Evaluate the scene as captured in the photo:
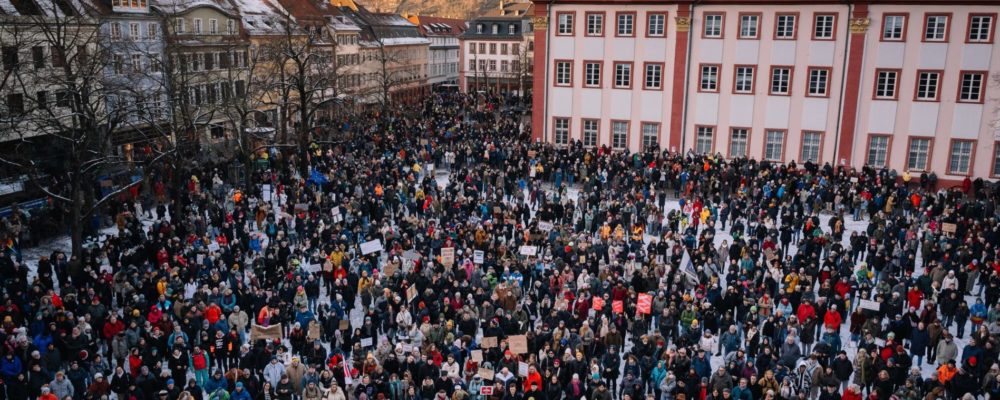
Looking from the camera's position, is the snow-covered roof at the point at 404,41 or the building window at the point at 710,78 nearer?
the building window at the point at 710,78

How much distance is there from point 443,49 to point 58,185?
65653 mm

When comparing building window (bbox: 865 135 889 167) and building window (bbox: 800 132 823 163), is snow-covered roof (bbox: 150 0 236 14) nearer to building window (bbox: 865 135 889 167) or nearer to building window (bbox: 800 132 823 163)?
building window (bbox: 800 132 823 163)

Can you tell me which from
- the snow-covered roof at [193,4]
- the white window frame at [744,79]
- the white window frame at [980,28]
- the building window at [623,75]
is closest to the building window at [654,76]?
the building window at [623,75]

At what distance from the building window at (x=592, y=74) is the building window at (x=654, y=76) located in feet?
8.25

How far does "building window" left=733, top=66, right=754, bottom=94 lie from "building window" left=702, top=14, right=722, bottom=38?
76.6 inches

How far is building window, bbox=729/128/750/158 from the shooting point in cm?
3834

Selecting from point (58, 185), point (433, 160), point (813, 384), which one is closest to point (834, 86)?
point (433, 160)

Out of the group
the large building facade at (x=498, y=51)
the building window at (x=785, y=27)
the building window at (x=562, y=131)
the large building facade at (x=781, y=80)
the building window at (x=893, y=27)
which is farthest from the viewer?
the large building facade at (x=498, y=51)

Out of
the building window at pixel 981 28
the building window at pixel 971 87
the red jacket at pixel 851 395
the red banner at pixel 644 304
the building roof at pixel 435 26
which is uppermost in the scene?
the building roof at pixel 435 26

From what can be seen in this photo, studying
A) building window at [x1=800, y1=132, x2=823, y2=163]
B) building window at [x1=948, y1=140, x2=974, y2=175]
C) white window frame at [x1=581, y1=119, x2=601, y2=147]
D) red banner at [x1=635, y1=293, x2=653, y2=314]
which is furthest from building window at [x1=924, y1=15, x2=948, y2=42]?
red banner at [x1=635, y1=293, x2=653, y2=314]

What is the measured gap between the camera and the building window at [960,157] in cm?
3456

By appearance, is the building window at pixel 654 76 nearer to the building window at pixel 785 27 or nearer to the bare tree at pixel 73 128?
the building window at pixel 785 27

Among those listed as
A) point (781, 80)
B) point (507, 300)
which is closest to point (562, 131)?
point (781, 80)

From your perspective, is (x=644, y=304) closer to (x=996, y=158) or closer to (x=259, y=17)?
(x=996, y=158)
